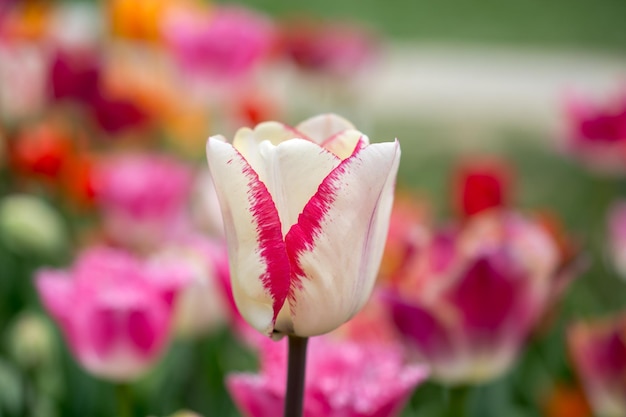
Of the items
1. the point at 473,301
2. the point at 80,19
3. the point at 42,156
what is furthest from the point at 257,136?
the point at 80,19

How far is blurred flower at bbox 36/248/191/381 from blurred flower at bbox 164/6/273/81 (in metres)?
0.77

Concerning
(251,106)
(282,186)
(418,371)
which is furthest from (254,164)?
(251,106)

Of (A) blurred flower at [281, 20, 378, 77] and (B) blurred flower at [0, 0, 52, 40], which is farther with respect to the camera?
(A) blurred flower at [281, 20, 378, 77]

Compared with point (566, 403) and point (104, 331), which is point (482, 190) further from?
point (104, 331)

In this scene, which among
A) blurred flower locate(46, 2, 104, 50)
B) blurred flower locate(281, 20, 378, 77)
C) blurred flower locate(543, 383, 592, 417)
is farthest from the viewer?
blurred flower locate(46, 2, 104, 50)

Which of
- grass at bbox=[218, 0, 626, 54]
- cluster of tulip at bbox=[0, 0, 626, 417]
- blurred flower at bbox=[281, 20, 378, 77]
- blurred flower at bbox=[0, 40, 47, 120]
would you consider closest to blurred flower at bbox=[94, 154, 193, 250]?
cluster of tulip at bbox=[0, 0, 626, 417]

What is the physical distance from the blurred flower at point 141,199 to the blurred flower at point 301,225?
638 mm

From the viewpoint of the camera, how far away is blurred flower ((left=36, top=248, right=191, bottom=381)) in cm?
66

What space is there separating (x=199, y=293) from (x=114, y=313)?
6.7 inches

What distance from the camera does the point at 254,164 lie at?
1.41ft

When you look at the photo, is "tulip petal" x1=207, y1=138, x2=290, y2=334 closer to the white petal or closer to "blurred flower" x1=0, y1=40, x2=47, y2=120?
the white petal

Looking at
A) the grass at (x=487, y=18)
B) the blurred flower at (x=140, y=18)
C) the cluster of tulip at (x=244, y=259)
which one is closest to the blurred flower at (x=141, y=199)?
the cluster of tulip at (x=244, y=259)

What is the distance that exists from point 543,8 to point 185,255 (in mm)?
5308

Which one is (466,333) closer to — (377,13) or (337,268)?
(337,268)
